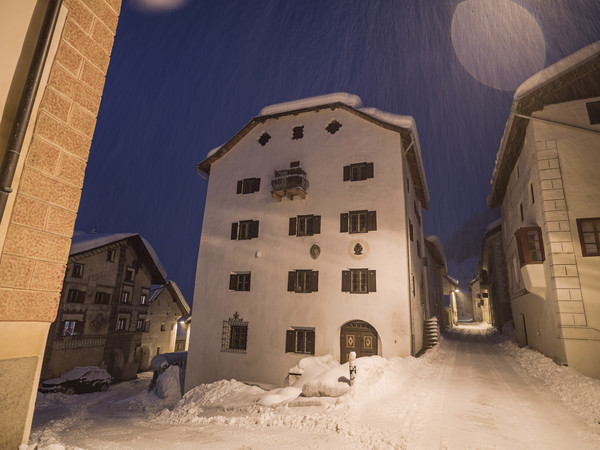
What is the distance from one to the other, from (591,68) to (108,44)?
17149 mm

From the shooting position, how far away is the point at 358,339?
53.5ft

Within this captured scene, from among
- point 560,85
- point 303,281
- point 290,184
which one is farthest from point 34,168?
point 560,85

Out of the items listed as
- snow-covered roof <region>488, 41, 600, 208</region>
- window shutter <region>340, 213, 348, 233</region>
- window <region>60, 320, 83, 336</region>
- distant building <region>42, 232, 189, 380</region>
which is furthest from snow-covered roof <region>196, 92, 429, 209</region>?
window <region>60, 320, 83, 336</region>

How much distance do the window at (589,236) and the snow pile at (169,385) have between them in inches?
870

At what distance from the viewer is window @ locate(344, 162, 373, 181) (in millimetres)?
18280

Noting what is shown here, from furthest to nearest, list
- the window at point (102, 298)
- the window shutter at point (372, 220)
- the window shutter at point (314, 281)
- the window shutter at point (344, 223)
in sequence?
1. the window at point (102, 298)
2. the window shutter at point (344, 223)
3. the window shutter at point (314, 281)
4. the window shutter at point (372, 220)

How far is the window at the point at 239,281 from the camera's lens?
63.0 feet

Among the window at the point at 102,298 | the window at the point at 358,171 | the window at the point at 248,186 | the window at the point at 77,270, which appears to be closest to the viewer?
the window at the point at 358,171

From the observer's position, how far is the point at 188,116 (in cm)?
18338

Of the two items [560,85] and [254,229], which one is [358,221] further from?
[560,85]

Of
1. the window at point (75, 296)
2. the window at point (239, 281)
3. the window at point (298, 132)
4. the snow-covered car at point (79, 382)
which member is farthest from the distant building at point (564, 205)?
the window at point (75, 296)

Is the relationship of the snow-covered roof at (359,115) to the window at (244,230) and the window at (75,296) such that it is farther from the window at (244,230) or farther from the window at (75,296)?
the window at (75,296)

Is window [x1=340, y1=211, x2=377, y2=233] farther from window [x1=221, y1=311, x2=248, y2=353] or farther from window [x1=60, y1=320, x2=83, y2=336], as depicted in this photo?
window [x1=60, y1=320, x2=83, y2=336]

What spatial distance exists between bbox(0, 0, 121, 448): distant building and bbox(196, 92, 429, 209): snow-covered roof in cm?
1725
